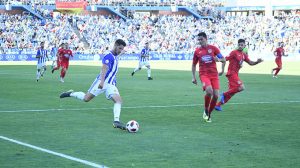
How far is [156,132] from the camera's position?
45.6 ft

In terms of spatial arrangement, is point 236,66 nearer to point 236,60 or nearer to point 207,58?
point 236,60

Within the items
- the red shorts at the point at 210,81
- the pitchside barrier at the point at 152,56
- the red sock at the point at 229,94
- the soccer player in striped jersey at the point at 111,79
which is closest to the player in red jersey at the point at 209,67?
the red shorts at the point at 210,81

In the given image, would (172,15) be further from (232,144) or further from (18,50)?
(232,144)

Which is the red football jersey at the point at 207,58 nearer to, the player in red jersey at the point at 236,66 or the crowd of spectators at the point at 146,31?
the player in red jersey at the point at 236,66

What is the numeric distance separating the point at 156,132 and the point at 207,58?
12.0 feet

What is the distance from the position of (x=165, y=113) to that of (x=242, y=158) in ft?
24.3

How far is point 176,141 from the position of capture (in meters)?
12.6

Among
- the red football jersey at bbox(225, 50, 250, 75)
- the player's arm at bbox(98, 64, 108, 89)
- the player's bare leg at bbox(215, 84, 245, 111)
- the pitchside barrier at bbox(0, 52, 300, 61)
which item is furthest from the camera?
the pitchside barrier at bbox(0, 52, 300, 61)

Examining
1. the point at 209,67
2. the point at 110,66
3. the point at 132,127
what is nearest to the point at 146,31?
the point at 209,67

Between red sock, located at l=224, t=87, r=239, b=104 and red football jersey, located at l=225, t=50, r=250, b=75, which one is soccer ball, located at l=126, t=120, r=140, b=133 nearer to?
red sock, located at l=224, t=87, r=239, b=104

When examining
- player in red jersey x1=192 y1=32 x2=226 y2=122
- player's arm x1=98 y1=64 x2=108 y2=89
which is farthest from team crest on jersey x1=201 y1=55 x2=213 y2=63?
player's arm x1=98 y1=64 x2=108 y2=89

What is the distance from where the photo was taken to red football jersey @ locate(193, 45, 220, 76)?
54.9 feet

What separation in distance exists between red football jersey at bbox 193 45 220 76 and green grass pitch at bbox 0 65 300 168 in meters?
1.29

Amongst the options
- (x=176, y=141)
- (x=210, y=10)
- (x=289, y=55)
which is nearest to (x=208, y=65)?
(x=176, y=141)
